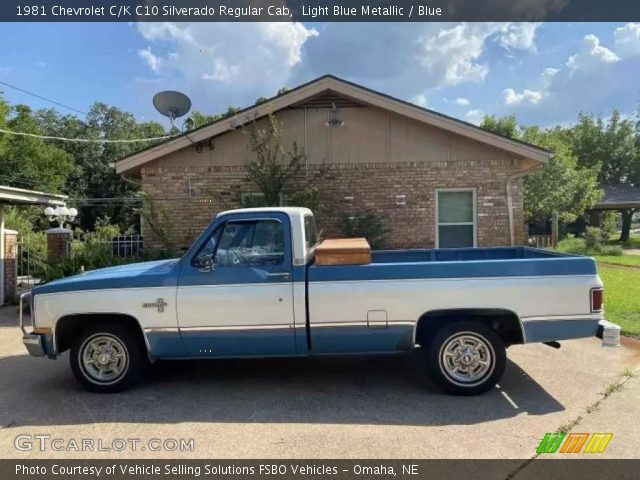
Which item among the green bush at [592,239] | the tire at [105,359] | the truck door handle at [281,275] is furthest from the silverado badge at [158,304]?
the green bush at [592,239]

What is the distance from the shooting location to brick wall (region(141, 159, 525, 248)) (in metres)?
11.0

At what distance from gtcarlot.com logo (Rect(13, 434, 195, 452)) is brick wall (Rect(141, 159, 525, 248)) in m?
7.19

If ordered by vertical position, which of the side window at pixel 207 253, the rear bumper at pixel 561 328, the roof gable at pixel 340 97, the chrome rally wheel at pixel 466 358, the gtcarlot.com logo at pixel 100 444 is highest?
the roof gable at pixel 340 97

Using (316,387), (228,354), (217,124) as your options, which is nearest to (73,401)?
(228,354)

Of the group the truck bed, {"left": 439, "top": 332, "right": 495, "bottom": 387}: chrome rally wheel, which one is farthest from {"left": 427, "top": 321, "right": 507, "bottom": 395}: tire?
the truck bed

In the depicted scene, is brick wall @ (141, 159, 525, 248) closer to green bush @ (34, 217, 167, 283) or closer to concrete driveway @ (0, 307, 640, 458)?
green bush @ (34, 217, 167, 283)

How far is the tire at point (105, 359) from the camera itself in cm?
529

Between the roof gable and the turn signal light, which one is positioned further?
the roof gable

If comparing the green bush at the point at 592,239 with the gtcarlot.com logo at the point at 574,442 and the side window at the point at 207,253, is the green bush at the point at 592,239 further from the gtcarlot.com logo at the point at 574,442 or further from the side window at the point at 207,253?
the side window at the point at 207,253

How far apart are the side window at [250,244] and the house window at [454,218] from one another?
664 cm

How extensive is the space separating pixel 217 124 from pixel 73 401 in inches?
276

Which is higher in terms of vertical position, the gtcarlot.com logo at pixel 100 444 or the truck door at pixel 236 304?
the truck door at pixel 236 304

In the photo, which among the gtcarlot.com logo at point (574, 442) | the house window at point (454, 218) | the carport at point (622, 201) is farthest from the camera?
the carport at point (622, 201)

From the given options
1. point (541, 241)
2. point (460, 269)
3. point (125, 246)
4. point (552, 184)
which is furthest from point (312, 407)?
point (552, 184)
